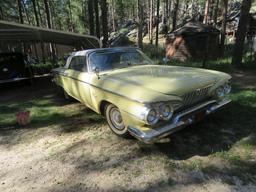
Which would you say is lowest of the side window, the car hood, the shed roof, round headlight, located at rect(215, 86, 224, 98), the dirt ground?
the dirt ground

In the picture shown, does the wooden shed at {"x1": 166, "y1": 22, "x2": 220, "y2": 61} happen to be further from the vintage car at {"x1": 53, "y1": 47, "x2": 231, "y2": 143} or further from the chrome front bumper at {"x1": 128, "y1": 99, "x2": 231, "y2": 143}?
the chrome front bumper at {"x1": 128, "y1": 99, "x2": 231, "y2": 143}

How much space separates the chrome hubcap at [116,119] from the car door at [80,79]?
81 cm

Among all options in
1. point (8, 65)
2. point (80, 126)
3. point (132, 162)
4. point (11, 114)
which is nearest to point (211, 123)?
point (132, 162)

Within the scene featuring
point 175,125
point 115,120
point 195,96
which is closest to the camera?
point 175,125

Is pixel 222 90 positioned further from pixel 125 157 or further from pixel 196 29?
pixel 196 29

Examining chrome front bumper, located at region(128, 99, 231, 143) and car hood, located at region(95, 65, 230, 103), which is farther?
car hood, located at region(95, 65, 230, 103)

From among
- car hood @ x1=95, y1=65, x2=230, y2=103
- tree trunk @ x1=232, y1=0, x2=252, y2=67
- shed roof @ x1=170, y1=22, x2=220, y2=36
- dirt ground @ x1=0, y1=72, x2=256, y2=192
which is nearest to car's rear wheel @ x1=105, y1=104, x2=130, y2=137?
dirt ground @ x1=0, y1=72, x2=256, y2=192

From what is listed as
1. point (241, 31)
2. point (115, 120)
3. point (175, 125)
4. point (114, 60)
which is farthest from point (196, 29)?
point (175, 125)

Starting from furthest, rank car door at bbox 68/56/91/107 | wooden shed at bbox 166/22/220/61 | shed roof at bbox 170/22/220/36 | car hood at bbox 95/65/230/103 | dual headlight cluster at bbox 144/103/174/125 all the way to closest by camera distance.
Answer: shed roof at bbox 170/22/220/36
wooden shed at bbox 166/22/220/61
car door at bbox 68/56/91/107
car hood at bbox 95/65/230/103
dual headlight cluster at bbox 144/103/174/125

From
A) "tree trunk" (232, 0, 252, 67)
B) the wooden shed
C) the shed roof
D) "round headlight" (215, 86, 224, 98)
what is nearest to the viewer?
"round headlight" (215, 86, 224, 98)

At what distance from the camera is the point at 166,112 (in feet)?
10.4

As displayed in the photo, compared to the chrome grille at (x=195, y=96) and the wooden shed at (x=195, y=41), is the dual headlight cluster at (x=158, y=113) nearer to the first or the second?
the chrome grille at (x=195, y=96)

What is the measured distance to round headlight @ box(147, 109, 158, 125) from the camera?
3078 millimetres

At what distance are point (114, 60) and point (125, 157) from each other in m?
2.24
